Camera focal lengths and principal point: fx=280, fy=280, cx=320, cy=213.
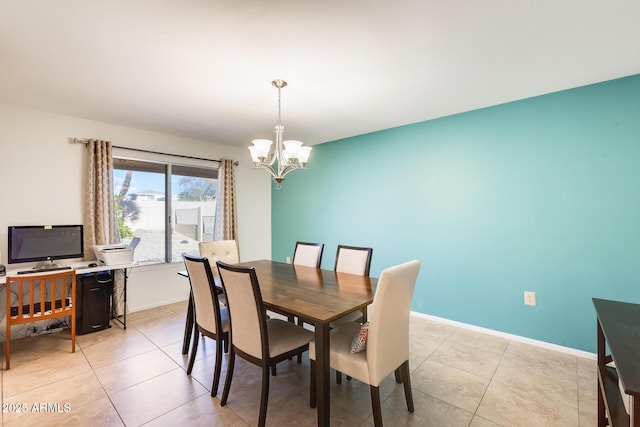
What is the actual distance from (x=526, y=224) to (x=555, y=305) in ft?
2.58

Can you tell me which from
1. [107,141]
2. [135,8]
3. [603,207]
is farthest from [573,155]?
[107,141]

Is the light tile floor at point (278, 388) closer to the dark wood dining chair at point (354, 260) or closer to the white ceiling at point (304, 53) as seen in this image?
the dark wood dining chair at point (354, 260)

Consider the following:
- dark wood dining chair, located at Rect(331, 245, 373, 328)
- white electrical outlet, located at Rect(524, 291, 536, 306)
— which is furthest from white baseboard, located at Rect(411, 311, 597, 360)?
dark wood dining chair, located at Rect(331, 245, 373, 328)

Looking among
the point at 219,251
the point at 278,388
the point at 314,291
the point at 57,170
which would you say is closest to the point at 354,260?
the point at 314,291

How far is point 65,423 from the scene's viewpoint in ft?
5.64

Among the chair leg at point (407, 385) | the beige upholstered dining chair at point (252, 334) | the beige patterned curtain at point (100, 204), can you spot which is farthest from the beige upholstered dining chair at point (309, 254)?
the beige patterned curtain at point (100, 204)

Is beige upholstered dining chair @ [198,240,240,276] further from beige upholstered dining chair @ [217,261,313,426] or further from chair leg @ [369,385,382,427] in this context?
chair leg @ [369,385,382,427]

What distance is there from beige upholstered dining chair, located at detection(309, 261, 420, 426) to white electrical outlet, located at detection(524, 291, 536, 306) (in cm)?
175

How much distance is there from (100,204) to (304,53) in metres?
3.01

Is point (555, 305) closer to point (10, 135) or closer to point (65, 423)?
point (65, 423)

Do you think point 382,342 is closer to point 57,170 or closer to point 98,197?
point 98,197

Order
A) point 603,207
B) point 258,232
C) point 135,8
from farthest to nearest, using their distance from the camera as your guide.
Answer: point 258,232 < point 603,207 < point 135,8

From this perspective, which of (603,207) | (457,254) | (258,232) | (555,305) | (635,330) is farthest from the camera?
(258,232)

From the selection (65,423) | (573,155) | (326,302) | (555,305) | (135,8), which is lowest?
(65,423)
